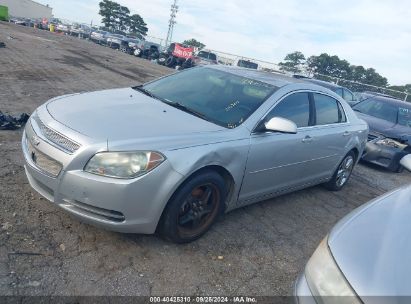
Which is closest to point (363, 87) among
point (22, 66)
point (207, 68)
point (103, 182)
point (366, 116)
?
point (366, 116)

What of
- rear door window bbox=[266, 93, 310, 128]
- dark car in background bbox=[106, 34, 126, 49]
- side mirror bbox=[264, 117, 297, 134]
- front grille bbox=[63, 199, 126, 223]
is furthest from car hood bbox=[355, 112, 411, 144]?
dark car in background bbox=[106, 34, 126, 49]

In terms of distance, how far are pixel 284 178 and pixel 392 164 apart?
4.75 m

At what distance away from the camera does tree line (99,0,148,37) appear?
76.1 metres

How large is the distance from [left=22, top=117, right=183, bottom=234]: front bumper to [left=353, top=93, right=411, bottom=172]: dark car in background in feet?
20.7

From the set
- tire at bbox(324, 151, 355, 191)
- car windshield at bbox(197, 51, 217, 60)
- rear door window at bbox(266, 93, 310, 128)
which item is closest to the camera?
rear door window at bbox(266, 93, 310, 128)

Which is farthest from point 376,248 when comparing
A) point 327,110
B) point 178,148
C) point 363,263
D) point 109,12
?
point 109,12

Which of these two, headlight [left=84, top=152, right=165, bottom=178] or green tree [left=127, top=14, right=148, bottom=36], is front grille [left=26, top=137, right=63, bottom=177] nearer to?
headlight [left=84, top=152, right=165, bottom=178]

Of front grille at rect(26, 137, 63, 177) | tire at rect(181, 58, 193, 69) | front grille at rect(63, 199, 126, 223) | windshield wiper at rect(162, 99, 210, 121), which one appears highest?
windshield wiper at rect(162, 99, 210, 121)

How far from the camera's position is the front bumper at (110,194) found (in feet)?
9.58

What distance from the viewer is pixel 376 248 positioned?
2.10m

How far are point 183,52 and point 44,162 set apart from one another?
2584 cm

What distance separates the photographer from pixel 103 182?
2.91 m

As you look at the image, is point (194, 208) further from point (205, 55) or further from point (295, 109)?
point (205, 55)

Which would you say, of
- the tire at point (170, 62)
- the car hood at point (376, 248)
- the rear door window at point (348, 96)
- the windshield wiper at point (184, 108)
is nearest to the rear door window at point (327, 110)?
the windshield wiper at point (184, 108)
